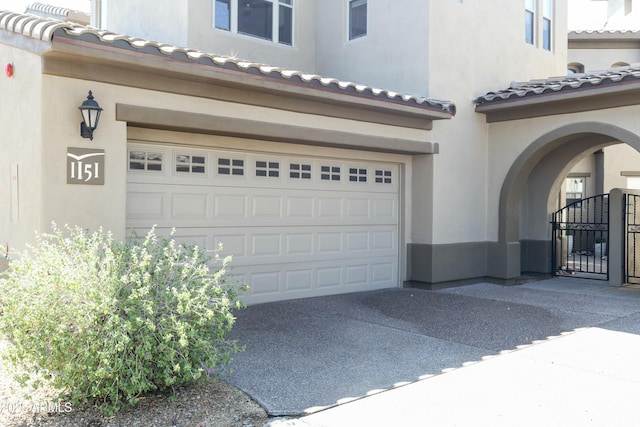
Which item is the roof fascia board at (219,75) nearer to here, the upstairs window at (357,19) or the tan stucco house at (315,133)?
the tan stucco house at (315,133)

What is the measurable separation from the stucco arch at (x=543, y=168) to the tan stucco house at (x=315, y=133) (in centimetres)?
4

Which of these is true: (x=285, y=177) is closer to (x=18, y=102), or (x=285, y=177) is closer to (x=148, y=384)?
(x=18, y=102)

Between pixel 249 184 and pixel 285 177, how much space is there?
75 cm

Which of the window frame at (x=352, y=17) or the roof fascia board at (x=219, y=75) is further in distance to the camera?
the window frame at (x=352, y=17)

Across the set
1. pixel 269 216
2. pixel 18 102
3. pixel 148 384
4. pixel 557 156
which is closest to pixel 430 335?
pixel 269 216

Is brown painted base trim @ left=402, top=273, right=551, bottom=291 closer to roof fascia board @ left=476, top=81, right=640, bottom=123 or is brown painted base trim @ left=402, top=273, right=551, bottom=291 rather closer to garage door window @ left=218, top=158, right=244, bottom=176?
roof fascia board @ left=476, top=81, right=640, bottom=123

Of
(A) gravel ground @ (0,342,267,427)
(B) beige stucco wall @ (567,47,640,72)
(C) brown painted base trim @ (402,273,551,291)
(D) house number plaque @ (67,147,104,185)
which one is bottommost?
(A) gravel ground @ (0,342,267,427)

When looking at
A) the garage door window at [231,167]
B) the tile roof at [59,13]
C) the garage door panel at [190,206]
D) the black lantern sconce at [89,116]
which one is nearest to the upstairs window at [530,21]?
the garage door window at [231,167]

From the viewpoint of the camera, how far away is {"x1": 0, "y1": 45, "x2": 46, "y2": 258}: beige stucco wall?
6676 millimetres

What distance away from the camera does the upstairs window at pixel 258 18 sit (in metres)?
11.3

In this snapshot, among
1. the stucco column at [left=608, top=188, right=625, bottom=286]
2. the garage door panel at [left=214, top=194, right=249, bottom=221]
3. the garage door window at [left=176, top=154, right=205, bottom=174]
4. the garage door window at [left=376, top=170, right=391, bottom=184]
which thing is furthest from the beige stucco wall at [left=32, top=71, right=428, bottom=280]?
the stucco column at [left=608, top=188, right=625, bottom=286]

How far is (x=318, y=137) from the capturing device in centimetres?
926

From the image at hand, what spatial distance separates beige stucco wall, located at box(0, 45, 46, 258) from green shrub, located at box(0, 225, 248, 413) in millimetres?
2072

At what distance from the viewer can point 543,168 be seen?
504 inches
